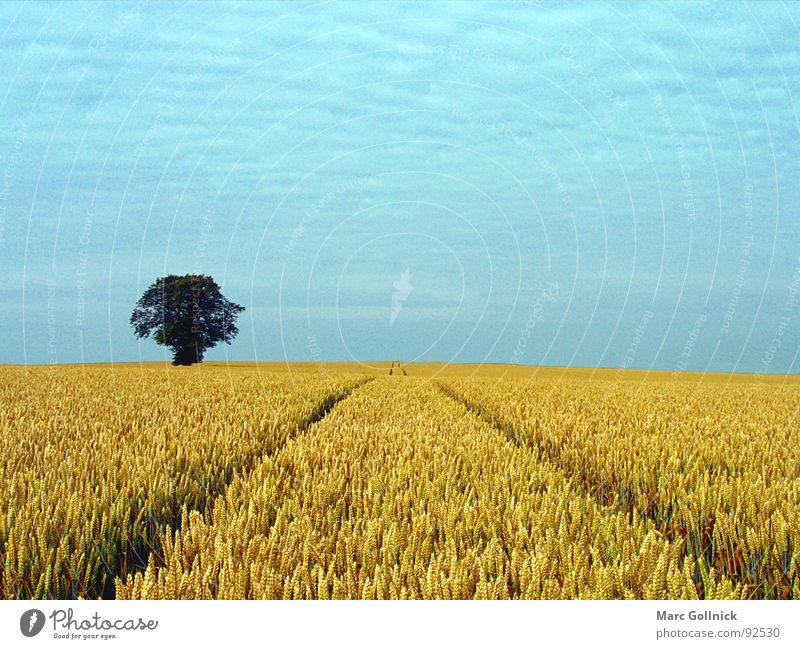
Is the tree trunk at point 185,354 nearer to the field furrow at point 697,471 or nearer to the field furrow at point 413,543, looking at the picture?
the field furrow at point 697,471

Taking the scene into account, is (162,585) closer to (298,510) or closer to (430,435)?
(298,510)

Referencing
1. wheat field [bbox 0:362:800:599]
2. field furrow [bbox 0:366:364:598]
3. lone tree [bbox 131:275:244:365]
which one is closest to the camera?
wheat field [bbox 0:362:800:599]

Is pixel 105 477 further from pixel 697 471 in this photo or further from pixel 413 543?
pixel 697 471

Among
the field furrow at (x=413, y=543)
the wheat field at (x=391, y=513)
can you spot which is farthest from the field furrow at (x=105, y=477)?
the field furrow at (x=413, y=543)

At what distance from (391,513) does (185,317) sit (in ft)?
135

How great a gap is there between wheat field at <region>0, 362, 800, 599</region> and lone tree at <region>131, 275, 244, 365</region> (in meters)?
35.5

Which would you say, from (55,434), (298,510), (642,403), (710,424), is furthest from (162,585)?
(642,403)

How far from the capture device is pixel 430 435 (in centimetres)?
591

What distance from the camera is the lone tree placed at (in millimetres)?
41406

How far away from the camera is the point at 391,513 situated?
10.2ft

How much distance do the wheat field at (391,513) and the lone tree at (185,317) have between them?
35531mm

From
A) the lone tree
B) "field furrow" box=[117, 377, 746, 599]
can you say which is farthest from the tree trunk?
"field furrow" box=[117, 377, 746, 599]

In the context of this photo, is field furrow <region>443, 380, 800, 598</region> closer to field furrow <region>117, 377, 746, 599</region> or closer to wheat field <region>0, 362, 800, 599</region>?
wheat field <region>0, 362, 800, 599</region>
